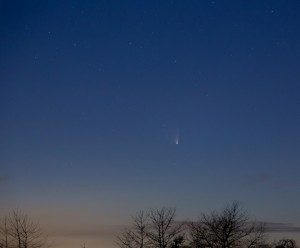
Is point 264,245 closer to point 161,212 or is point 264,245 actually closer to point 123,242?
point 161,212

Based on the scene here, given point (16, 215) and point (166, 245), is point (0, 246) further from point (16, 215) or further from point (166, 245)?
point (166, 245)

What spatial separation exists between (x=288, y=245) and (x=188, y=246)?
14.9 meters

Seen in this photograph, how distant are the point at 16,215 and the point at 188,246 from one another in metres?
17.6

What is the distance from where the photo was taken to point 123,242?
141 feet

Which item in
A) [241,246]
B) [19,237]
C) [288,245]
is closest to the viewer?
[19,237]

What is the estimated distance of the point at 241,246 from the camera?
40.9m

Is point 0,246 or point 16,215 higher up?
point 16,215

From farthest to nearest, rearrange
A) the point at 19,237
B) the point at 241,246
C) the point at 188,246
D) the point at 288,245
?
the point at 288,245, the point at 188,246, the point at 241,246, the point at 19,237

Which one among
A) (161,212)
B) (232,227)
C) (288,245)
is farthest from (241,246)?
(288,245)

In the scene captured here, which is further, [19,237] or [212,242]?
[212,242]

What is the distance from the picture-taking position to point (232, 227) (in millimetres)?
41969

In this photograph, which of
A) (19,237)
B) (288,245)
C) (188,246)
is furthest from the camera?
(288,245)

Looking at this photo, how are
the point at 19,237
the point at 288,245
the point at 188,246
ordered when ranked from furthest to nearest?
the point at 288,245, the point at 188,246, the point at 19,237

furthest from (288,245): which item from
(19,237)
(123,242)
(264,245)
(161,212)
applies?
(19,237)
